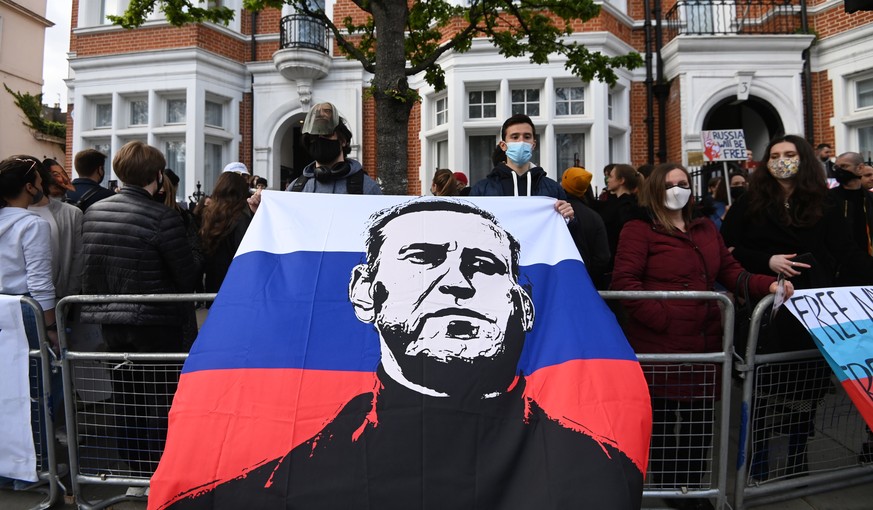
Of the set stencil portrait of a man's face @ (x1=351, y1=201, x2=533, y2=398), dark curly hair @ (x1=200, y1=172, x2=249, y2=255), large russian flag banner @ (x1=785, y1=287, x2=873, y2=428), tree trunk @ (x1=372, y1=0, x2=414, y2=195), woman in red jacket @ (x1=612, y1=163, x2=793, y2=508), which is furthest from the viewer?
tree trunk @ (x1=372, y1=0, x2=414, y2=195)

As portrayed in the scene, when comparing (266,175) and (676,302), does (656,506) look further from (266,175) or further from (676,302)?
(266,175)

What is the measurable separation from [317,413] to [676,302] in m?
1.90

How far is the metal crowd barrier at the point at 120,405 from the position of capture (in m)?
2.75

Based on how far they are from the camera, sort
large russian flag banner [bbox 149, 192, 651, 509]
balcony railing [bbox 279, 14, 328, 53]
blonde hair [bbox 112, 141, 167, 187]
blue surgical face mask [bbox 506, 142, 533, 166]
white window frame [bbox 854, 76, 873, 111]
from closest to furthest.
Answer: large russian flag banner [bbox 149, 192, 651, 509] < blonde hair [bbox 112, 141, 167, 187] < blue surgical face mask [bbox 506, 142, 533, 166] < white window frame [bbox 854, 76, 873, 111] < balcony railing [bbox 279, 14, 328, 53]

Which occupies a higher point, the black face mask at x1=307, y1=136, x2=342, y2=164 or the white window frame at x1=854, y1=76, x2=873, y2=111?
the white window frame at x1=854, y1=76, x2=873, y2=111

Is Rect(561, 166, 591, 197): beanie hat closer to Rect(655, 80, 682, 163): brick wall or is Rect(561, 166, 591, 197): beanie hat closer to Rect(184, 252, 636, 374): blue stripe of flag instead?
Rect(184, 252, 636, 374): blue stripe of flag

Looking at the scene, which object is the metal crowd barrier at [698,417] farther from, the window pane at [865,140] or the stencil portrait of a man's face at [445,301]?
the window pane at [865,140]

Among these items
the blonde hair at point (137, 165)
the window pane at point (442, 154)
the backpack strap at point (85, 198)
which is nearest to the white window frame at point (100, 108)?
the window pane at point (442, 154)

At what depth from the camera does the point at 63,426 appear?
3.42 meters

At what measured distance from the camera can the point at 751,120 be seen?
12070mm

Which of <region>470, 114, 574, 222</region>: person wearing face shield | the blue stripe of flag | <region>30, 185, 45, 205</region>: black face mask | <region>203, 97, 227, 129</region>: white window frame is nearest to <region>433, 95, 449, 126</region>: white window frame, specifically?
<region>203, 97, 227, 129</region>: white window frame

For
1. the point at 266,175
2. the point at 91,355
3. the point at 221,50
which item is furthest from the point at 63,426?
the point at 221,50

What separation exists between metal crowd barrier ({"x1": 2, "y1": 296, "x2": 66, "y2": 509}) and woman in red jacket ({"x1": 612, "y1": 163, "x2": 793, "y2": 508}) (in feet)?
9.98

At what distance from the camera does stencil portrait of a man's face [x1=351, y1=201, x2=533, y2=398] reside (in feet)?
6.95
